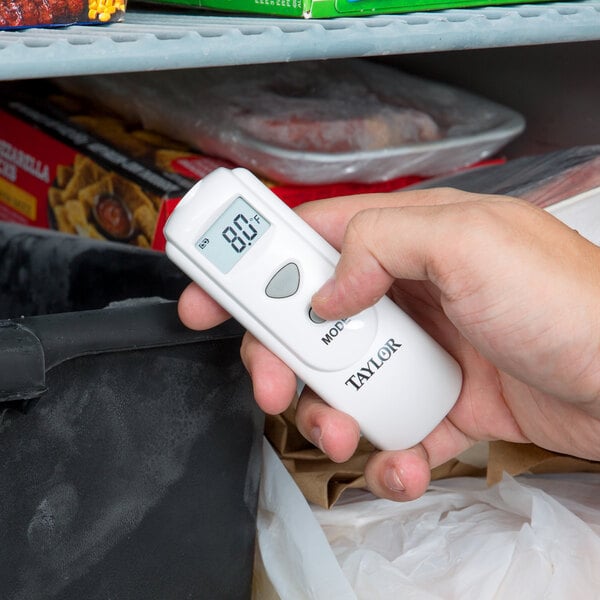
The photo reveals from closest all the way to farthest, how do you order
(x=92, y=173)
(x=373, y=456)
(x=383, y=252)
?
(x=383, y=252), (x=373, y=456), (x=92, y=173)

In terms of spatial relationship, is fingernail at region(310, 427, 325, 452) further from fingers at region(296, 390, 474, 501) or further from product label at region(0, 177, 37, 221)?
product label at region(0, 177, 37, 221)

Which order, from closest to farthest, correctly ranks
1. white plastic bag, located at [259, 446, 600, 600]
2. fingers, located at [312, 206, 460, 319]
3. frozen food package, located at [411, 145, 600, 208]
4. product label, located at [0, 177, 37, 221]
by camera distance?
fingers, located at [312, 206, 460, 319], white plastic bag, located at [259, 446, 600, 600], frozen food package, located at [411, 145, 600, 208], product label, located at [0, 177, 37, 221]

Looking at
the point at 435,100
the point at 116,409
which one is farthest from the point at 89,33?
the point at 435,100

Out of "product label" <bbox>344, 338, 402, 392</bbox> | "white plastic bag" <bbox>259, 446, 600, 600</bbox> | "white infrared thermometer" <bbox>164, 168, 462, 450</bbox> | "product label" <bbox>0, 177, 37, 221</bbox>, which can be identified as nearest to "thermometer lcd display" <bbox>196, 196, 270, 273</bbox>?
"white infrared thermometer" <bbox>164, 168, 462, 450</bbox>

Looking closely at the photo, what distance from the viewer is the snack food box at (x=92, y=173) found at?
89cm

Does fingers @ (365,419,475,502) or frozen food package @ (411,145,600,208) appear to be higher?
frozen food package @ (411,145,600,208)

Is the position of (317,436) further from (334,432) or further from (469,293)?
(469,293)

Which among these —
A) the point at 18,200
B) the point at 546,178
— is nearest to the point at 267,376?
the point at 546,178

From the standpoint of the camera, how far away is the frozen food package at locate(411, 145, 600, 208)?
2.58 feet

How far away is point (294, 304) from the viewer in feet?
1.87

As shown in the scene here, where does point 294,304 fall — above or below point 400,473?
above

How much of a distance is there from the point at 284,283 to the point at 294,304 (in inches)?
0.6

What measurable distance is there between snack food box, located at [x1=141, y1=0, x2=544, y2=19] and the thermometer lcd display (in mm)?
152

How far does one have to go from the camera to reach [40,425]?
55cm
